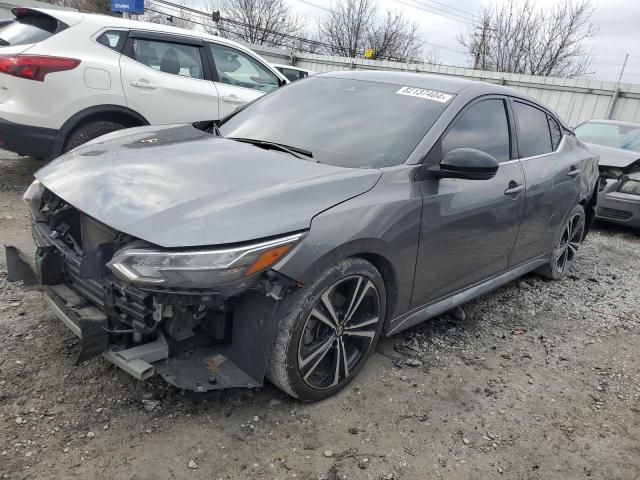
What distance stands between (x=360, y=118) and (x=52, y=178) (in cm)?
175

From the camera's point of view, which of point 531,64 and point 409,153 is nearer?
point 409,153

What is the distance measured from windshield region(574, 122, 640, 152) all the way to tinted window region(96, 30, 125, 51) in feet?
22.8

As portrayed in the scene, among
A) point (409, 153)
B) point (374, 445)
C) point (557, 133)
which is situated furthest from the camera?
point (557, 133)

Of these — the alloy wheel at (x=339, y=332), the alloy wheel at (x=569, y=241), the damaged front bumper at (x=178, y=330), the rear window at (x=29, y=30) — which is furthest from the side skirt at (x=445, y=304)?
the rear window at (x=29, y=30)

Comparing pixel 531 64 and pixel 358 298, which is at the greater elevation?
pixel 531 64

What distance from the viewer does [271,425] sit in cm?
230

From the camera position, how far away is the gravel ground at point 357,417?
206 cm

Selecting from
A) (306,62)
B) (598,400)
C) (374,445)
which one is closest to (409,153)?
(374,445)

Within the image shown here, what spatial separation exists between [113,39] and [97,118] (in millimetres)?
874

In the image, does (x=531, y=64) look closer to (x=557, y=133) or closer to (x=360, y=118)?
(x=557, y=133)

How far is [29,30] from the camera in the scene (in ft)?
15.9

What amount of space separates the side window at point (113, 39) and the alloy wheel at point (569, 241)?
4.83 m

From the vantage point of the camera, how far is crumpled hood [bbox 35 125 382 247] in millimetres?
1992

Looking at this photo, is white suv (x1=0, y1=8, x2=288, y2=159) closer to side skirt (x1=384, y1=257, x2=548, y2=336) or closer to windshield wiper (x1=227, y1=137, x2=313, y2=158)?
windshield wiper (x1=227, y1=137, x2=313, y2=158)
